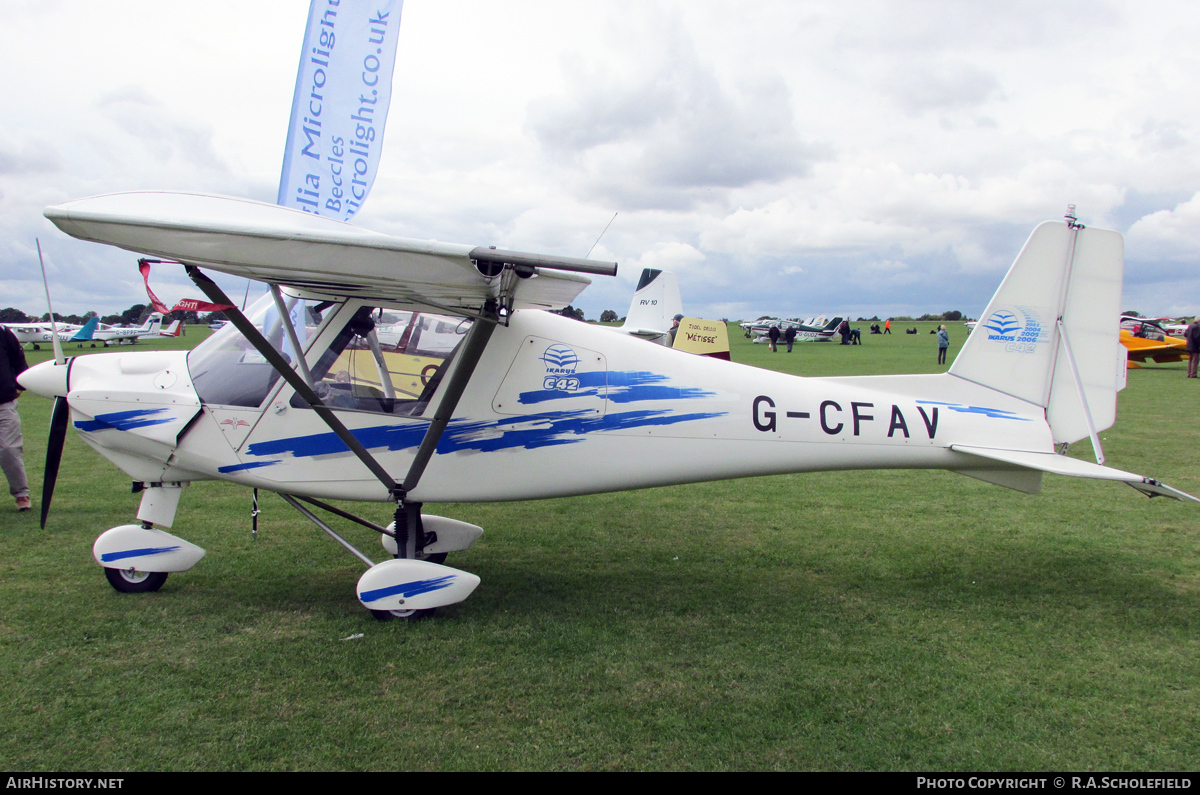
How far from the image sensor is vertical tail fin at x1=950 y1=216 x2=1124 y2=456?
4.80m

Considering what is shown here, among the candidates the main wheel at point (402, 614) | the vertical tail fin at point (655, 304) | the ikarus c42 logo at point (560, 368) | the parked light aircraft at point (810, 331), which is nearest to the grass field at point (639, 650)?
the main wheel at point (402, 614)

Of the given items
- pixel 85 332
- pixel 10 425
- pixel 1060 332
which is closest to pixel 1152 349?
pixel 1060 332

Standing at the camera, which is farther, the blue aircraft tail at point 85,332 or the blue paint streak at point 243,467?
the blue aircraft tail at point 85,332

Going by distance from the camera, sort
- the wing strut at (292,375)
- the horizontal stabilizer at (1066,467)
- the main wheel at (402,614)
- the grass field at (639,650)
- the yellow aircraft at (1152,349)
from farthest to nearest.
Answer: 1. the yellow aircraft at (1152,349)
2. the main wheel at (402,614)
3. the horizontal stabilizer at (1066,467)
4. the wing strut at (292,375)
5. the grass field at (639,650)

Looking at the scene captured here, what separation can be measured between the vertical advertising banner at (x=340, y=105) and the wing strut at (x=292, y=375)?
23.4ft

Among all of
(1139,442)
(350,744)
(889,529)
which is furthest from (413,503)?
(1139,442)

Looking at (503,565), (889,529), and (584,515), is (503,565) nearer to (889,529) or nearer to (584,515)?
(584,515)

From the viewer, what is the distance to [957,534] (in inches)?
240

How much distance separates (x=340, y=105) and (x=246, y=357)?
287 inches

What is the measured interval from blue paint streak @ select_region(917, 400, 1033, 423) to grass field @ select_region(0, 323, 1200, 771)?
1166 mm

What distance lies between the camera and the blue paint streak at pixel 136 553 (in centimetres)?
437

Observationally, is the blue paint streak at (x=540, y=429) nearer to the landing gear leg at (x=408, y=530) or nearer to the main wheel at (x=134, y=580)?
the landing gear leg at (x=408, y=530)

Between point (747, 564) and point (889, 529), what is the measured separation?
172 cm

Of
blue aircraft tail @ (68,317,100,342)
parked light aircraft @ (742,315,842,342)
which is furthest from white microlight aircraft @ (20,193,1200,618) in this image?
parked light aircraft @ (742,315,842,342)
